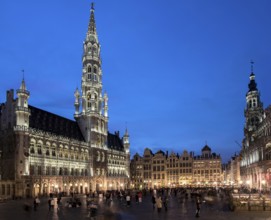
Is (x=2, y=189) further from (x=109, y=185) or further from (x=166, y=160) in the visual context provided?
(x=166, y=160)

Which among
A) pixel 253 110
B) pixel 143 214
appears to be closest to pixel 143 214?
pixel 143 214

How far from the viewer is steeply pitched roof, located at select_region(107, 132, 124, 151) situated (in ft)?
460

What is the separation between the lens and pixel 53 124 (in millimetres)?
102500

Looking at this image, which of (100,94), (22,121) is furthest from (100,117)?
(22,121)

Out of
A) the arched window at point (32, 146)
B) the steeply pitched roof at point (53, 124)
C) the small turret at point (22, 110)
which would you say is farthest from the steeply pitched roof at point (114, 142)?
the small turret at point (22, 110)

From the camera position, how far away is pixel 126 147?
15050 cm

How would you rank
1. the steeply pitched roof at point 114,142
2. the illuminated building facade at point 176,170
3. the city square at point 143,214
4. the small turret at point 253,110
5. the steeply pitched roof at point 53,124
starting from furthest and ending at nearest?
the illuminated building facade at point 176,170, the steeply pitched roof at point 114,142, the small turret at point 253,110, the steeply pitched roof at point 53,124, the city square at point 143,214

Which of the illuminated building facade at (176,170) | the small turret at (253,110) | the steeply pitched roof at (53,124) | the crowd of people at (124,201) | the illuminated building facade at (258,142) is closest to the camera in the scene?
the crowd of people at (124,201)

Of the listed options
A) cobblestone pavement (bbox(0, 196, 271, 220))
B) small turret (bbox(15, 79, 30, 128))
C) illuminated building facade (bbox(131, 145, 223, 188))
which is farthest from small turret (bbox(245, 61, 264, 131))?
cobblestone pavement (bbox(0, 196, 271, 220))

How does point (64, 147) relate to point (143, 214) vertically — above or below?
above

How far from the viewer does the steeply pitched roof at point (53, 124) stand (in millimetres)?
93844

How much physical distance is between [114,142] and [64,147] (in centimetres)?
4636

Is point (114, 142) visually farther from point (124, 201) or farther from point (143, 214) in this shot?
point (143, 214)

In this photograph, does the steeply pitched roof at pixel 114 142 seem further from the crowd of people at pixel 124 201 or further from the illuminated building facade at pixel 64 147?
the crowd of people at pixel 124 201
